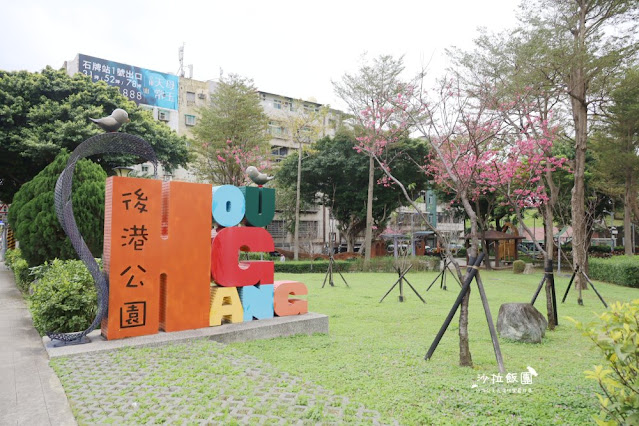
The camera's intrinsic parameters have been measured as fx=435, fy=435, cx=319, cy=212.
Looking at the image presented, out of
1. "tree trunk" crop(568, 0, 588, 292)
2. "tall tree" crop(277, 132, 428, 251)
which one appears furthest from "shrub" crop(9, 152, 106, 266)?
"tall tree" crop(277, 132, 428, 251)

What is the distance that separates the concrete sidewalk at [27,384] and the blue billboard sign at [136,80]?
26.1 m

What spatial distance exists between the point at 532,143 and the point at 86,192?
13422mm

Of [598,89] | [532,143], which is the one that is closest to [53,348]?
[532,143]

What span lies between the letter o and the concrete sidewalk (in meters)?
3.01

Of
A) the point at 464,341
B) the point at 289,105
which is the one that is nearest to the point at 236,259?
the point at 464,341

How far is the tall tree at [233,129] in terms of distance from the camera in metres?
24.4

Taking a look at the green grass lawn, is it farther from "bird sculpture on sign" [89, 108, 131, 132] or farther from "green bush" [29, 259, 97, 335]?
"bird sculpture on sign" [89, 108, 131, 132]

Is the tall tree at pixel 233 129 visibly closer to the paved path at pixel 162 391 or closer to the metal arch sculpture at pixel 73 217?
the metal arch sculpture at pixel 73 217

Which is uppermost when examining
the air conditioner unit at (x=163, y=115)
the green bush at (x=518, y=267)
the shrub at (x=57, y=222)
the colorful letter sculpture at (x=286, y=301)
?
the air conditioner unit at (x=163, y=115)

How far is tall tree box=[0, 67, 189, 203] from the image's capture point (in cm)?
1565

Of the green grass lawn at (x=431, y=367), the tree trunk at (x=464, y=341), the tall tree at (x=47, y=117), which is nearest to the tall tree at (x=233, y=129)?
the tall tree at (x=47, y=117)

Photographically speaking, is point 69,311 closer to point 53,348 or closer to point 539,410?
point 53,348

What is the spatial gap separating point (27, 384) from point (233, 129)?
70.1ft

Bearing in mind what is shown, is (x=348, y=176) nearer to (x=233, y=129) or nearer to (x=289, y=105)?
(x=233, y=129)
